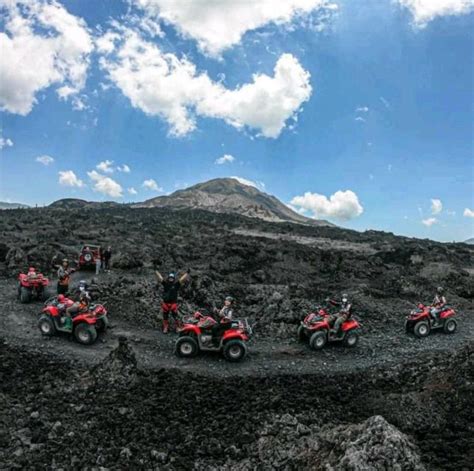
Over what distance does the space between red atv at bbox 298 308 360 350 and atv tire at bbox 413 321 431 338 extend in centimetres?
338

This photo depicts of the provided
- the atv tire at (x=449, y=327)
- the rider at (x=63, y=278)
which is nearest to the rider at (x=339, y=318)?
the atv tire at (x=449, y=327)

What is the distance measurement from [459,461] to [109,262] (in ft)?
71.3

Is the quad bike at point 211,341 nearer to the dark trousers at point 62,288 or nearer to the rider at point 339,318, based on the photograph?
the rider at point 339,318

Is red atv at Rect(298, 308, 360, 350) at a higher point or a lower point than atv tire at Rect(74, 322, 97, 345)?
higher

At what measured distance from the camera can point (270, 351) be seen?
14383 millimetres

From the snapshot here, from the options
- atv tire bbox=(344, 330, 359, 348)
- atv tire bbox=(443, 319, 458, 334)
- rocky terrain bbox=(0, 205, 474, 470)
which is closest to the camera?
rocky terrain bbox=(0, 205, 474, 470)

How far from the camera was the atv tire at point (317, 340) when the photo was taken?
47.8 feet

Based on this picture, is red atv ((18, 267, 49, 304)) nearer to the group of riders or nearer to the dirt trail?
the dirt trail

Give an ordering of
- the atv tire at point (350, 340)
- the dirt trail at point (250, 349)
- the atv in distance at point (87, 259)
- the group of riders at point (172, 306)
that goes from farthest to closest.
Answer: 1. the atv in distance at point (87, 259)
2. the atv tire at point (350, 340)
3. the group of riders at point (172, 306)
4. the dirt trail at point (250, 349)

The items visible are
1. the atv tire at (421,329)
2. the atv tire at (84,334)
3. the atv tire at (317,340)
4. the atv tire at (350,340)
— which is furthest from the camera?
the atv tire at (421,329)

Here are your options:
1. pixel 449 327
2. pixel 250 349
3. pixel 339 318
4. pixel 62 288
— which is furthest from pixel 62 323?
pixel 449 327

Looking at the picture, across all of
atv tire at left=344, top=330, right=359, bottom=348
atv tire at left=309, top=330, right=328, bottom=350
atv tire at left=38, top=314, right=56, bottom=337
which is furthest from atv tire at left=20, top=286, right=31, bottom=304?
atv tire at left=344, top=330, right=359, bottom=348

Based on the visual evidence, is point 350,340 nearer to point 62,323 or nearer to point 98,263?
point 62,323

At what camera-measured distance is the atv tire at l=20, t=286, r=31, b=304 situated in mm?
17453
